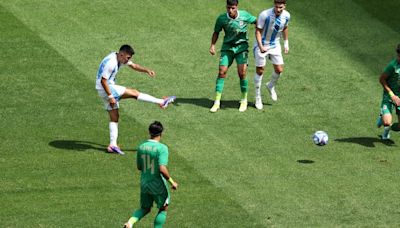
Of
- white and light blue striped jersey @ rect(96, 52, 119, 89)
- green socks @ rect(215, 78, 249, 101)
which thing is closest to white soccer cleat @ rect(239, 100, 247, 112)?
green socks @ rect(215, 78, 249, 101)

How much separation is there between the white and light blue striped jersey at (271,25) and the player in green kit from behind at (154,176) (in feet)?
25.1

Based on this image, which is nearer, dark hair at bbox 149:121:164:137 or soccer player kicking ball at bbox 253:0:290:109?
dark hair at bbox 149:121:164:137

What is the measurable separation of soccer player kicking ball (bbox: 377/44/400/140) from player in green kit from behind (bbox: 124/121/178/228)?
713 cm

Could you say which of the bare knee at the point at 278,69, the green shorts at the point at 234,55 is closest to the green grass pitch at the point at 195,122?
the bare knee at the point at 278,69

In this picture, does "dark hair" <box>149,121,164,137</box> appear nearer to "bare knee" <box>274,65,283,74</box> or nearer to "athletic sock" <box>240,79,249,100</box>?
"athletic sock" <box>240,79,249,100</box>

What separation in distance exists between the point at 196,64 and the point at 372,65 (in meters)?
4.70

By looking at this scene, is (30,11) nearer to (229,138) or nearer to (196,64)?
(196,64)

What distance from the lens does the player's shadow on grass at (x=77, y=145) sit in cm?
2416

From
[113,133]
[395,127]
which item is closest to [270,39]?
[395,127]

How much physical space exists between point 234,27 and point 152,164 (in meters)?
7.71

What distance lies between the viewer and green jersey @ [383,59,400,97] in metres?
24.6

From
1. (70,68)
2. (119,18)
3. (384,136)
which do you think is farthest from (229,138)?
(119,18)

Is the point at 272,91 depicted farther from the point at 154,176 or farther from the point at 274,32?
the point at 154,176

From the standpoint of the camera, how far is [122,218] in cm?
2083
